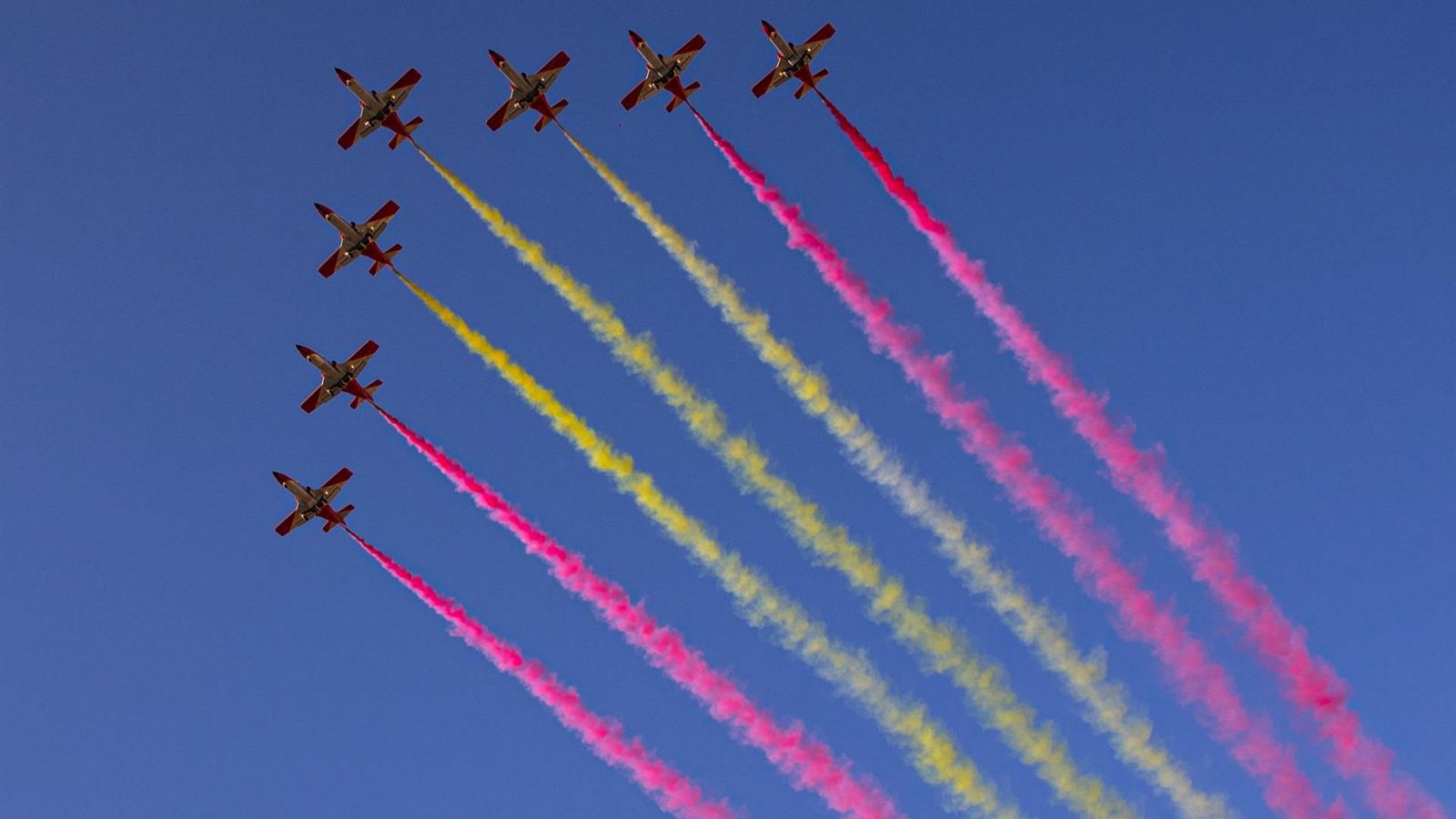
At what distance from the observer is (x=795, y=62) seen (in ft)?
192

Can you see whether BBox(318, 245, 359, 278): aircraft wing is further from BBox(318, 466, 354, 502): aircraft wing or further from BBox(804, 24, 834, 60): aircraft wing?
BBox(804, 24, 834, 60): aircraft wing

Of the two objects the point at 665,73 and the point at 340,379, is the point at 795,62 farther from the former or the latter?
the point at 340,379

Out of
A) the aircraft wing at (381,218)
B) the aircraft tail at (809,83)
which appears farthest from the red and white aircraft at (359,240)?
the aircraft tail at (809,83)

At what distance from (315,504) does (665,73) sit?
70.1 ft

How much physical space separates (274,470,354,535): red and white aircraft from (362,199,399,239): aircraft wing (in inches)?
377

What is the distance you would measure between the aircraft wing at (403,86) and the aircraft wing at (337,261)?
602 cm

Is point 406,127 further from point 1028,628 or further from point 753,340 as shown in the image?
point 1028,628

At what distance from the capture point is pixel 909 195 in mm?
60656

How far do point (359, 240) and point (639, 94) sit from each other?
11.9 meters

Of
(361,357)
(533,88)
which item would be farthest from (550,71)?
(361,357)

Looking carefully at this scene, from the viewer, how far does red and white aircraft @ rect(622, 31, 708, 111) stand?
190 feet

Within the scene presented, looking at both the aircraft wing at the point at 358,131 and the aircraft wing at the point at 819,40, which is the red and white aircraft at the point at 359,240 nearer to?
the aircraft wing at the point at 358,131

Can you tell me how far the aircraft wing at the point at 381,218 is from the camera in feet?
196

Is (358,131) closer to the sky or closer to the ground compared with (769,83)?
closer to the ground
